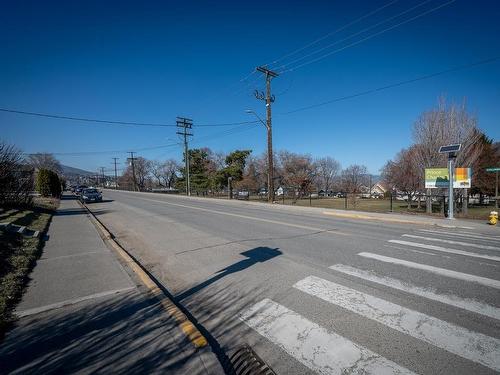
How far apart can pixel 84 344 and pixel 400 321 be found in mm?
4183

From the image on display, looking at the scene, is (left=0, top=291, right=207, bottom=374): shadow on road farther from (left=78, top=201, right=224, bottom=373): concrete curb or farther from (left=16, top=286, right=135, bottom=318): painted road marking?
(left=16, top=286, right=135, bottom=318): painted road marking

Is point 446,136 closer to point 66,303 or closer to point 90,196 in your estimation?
point 66,303

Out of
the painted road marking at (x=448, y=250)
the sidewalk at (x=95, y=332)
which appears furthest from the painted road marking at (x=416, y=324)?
the painted road marking at (x=448, y=250)

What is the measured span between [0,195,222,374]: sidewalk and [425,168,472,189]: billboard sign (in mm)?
15915

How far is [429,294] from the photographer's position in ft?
15.4

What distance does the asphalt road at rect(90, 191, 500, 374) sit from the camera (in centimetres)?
317

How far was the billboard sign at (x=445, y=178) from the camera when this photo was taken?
14.1m

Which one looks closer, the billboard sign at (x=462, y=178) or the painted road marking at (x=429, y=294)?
the painted road marking at (x=429, y=294)

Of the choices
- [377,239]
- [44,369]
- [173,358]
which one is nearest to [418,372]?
[173,358]

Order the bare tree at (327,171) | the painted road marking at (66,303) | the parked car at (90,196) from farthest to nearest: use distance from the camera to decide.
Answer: the bare tree at (327,171) < the parked car at (90,196) < the painted road marking at (66,303)

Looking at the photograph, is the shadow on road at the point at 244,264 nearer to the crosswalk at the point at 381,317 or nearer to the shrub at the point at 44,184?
the crosswalk at the point at 381,317

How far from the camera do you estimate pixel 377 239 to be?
9180 millimetres

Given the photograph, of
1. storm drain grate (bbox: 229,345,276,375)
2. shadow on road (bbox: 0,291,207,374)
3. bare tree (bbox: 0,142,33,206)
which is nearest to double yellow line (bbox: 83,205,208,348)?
shadow on road (bbox: 0,291,207,374)

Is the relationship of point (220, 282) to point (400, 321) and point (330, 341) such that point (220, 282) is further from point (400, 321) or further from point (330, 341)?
point (400, 321)
